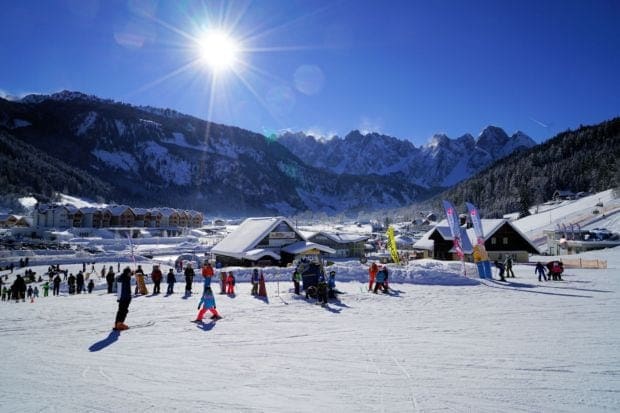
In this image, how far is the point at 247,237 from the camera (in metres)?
35.4

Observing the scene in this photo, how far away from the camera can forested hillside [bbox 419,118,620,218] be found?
11825cm

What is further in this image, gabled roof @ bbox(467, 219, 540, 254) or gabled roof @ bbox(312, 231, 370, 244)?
gabled roof @ bbox(312, 231, 370, 244)

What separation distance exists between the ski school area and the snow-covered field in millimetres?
33

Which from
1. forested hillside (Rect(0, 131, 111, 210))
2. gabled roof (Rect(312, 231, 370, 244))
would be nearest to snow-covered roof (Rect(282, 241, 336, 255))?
gabled roof (Rect(312, 231, 370, 244))

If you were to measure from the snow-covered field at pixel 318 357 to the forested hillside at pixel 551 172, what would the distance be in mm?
105348

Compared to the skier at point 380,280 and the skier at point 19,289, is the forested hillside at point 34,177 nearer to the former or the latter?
the skier at point 19,289

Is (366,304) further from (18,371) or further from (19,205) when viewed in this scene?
(19,205)

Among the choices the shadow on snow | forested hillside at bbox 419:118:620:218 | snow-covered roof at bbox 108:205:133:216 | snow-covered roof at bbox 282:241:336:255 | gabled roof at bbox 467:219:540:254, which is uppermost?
forested hillside at bbox 419:118:620:218

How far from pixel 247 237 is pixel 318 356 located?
28.3 metres

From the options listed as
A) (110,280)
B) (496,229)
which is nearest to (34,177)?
(110,280)

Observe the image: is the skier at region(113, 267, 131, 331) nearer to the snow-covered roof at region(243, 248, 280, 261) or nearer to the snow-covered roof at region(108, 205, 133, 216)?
the snow-covered roof at region(243, 248, 280, 261)

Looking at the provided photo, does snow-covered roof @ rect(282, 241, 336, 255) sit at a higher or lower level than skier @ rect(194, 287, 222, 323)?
higher

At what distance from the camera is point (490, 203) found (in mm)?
140500

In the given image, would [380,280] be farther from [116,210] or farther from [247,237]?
[116,210]
